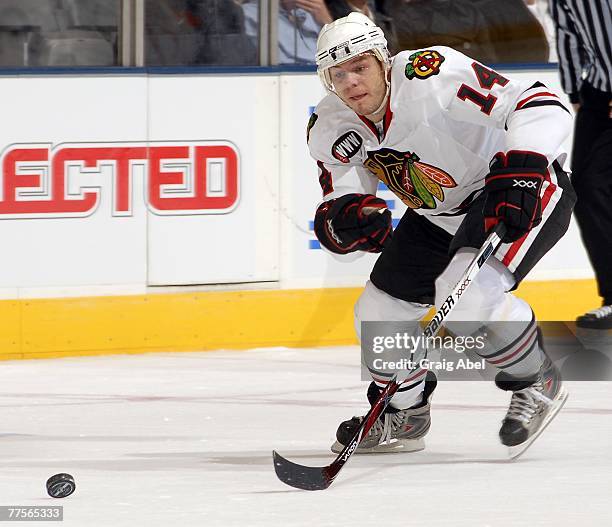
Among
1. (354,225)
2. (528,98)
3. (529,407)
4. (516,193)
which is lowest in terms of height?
(529,407)

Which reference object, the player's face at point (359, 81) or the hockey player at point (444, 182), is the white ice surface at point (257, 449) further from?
the player's face at point (359, 81)

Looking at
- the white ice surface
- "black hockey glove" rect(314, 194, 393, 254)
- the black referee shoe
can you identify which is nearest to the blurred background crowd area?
the white ice surface

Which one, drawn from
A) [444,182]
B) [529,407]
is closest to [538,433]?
[529,407]

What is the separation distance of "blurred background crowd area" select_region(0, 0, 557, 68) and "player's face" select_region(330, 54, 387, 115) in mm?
2022

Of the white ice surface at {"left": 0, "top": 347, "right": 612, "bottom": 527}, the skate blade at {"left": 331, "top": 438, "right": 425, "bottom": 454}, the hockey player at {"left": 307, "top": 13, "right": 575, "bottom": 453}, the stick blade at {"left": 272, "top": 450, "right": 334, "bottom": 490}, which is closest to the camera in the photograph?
the white ice surface at {"left": 0, "top": 347, "right": 612, "bottom": 527}

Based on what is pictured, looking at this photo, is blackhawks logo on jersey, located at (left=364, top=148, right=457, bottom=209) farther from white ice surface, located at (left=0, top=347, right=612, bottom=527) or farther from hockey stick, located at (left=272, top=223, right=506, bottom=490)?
white ice surface, located at (left=0, top=347, right=612, bottom=527)

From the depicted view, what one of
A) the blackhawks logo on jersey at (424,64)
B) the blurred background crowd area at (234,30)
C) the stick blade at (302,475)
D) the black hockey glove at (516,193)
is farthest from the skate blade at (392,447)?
the blurred background crowd area at (234,30)

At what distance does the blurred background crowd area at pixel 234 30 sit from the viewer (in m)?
5.18

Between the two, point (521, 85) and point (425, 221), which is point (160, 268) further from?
point (521, 85)

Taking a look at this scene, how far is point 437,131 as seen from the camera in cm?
343

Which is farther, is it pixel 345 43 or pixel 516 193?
pixel 345 43

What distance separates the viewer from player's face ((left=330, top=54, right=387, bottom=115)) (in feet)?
11.0

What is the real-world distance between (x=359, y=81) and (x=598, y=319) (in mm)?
1851

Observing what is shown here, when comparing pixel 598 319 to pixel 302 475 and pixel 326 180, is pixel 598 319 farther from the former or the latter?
pixel 302 475
